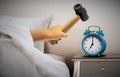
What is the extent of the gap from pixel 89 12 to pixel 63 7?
0.24 m

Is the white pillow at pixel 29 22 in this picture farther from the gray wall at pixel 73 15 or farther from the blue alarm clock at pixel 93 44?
the blue alarm clock at pixel 93 44

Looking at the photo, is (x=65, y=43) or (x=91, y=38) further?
(x=65, y=43)

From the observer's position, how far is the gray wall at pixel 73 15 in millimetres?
2109

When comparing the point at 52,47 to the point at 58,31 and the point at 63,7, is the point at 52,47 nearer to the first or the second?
the point at 63,7

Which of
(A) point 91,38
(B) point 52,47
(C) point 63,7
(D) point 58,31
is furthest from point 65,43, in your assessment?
(D) point 58,31

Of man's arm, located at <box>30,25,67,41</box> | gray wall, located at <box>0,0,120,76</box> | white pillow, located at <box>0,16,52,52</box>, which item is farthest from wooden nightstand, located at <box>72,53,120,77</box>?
gray wall, located at <box>0,0,120,76</box>

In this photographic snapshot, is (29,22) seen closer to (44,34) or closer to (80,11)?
(80,11)

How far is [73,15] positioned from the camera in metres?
2.16

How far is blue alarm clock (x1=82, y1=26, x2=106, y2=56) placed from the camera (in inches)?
65.6

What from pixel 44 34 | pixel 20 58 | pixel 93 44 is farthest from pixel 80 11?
pixel 20 58

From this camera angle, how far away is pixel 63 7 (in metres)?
2.18

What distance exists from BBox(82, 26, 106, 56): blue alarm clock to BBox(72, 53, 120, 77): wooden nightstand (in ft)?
0.46

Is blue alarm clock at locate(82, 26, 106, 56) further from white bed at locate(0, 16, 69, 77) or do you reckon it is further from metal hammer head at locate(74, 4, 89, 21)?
white bed at locate(0, 16, 69, 77)

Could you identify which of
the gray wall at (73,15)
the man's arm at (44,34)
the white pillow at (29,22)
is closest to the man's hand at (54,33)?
the man's arm at (44,34)
